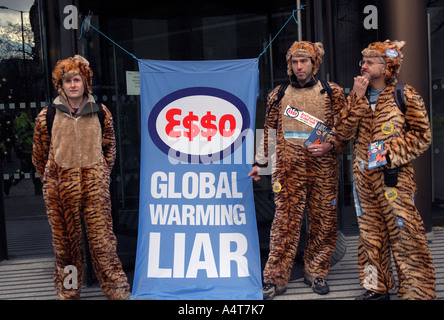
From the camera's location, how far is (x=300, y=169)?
3764 millimetres

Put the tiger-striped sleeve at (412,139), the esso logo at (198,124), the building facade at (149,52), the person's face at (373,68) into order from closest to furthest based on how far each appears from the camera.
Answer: the tiger-striped sleeve at (412,139) < the person's face at (373,68) < the esso logo at (198,124) < the building facade at (149,52)

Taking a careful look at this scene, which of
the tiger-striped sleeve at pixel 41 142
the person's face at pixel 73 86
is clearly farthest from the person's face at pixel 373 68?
the tiger-striped sleeve at pixel 41 142

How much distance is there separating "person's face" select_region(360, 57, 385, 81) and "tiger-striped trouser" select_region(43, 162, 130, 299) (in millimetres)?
1943

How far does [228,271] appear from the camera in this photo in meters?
3.71

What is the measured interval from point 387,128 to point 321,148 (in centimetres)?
53

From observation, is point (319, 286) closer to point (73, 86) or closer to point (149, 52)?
point (73, 86)

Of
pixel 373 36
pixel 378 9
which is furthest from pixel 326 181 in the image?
pixel 373 36

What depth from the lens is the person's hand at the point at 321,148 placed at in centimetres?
368

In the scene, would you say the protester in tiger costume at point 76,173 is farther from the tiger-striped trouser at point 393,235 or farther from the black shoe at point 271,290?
the tiger-striped trouser at point 393,235

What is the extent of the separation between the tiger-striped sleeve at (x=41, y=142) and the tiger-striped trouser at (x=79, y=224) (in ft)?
0.53

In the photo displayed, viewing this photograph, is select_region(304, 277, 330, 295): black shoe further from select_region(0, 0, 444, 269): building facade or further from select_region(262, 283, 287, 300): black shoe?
select_region(0, 0, 444, 269): building facade

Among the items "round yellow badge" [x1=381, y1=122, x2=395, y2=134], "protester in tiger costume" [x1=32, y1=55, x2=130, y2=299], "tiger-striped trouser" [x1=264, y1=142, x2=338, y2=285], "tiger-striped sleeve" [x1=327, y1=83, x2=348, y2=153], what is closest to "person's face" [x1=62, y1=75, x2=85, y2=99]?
"protester in tiger costume" [x1=32, y1=55, x2=130, y2=299]

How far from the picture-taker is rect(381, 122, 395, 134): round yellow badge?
10.8ft

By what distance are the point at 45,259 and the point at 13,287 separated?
74cm
